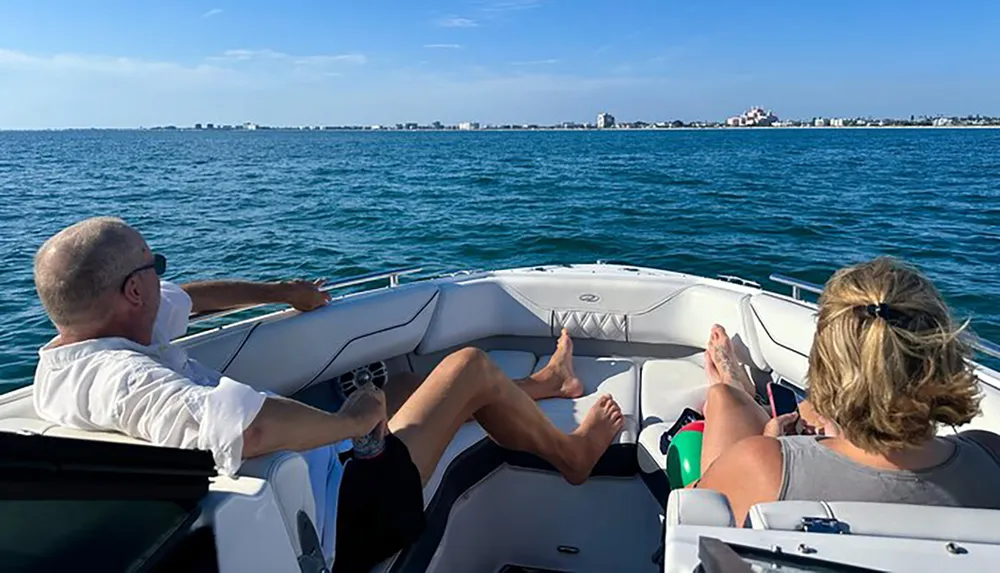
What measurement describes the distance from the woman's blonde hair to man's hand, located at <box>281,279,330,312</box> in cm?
208

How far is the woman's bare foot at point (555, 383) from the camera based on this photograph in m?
2.87

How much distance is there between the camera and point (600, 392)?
296cm

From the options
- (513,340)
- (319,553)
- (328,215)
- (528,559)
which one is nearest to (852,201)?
(328,215)

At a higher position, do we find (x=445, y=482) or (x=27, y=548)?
(x=27, y=548)

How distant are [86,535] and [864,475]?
4.12ft

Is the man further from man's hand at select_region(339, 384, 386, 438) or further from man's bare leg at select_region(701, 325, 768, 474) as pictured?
man's bare leg at select_region(701, 325, 768, 474)

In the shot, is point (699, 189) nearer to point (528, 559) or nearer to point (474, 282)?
point (474, 282)

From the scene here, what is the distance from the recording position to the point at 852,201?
13609 millimetres

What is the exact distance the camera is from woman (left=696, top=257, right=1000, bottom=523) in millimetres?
1161

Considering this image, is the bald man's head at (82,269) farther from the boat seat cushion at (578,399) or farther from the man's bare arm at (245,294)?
the boat seat cushion at (578,399)

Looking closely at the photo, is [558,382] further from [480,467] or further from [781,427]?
[781,427]

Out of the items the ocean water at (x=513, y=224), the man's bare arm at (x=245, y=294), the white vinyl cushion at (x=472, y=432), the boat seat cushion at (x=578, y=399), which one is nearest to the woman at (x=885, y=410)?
the white vinyl cushion at (x=472, y=432)

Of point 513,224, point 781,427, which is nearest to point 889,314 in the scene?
point 781,427

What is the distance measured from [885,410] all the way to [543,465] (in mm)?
1372
